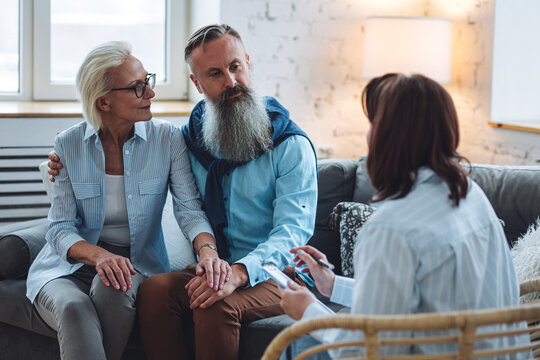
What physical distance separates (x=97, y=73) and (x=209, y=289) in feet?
2.55

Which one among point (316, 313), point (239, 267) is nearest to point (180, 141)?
point (239, 267)

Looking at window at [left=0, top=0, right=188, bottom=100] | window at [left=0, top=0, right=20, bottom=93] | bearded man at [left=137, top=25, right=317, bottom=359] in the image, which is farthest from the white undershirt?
window at [left=0, top=0, right=20, bottom=93]

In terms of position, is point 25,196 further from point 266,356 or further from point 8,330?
point 266,356

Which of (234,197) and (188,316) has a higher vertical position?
(234,197)

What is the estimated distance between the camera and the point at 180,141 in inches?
88.0

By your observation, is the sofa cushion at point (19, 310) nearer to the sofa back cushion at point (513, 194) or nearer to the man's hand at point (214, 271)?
the man's hand at point (214, 271)

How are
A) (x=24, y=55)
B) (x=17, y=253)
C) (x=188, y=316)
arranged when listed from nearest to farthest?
(x=188, y=316)
(x=17, y=253)
(x=24, y=55)

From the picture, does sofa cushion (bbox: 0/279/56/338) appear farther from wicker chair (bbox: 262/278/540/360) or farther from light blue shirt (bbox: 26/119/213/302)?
wicker chair (bbox: 262/278/540/360)

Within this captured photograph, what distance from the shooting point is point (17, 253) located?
2234 millimetres

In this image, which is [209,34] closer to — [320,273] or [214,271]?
[214,271]

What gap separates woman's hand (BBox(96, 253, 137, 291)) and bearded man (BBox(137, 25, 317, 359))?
0.07 meters

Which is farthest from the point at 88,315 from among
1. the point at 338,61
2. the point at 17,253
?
the point at 338,61

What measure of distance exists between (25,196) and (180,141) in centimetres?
151

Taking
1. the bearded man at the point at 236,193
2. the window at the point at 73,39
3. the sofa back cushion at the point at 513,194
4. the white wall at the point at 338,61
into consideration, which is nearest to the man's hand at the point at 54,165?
the bearded man at the point at 236,193
